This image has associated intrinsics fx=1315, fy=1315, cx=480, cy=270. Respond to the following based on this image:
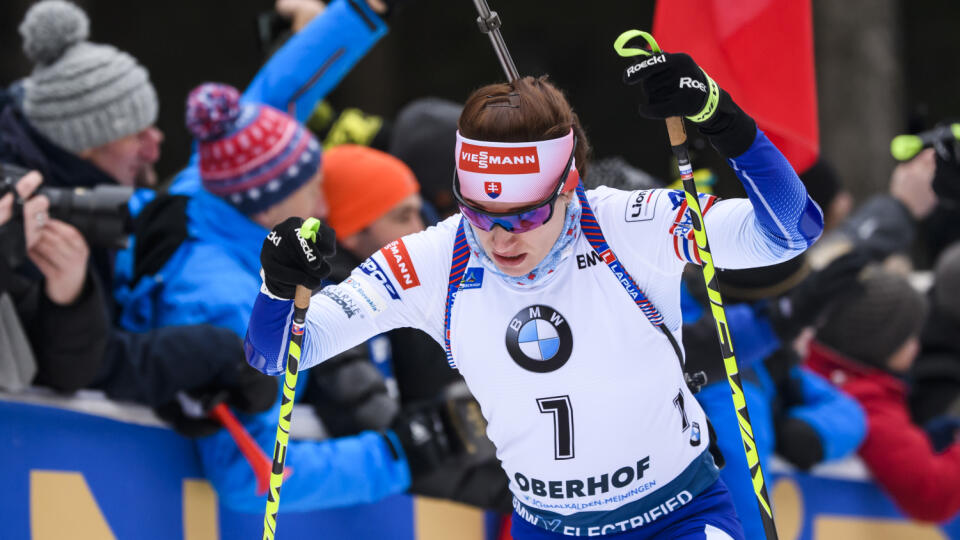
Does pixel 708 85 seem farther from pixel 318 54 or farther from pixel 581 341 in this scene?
pixel 318 54

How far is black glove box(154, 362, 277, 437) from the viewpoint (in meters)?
4.18

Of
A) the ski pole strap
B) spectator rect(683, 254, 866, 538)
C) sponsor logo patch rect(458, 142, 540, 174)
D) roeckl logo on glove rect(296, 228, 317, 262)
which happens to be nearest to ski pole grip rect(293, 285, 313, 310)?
roeckl logo on glove rect(296, 228, 317, 262)

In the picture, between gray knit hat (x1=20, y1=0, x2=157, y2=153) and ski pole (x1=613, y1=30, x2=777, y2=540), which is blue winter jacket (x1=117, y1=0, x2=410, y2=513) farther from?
ski pole (x1=613, y1=30, x2=777, y2=540)

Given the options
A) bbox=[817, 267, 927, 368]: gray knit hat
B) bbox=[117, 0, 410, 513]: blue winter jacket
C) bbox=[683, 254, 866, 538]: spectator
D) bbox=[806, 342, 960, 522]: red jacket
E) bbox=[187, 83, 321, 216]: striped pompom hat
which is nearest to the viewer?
bbox=[117, 0, 410, 513]: blue winter jacket

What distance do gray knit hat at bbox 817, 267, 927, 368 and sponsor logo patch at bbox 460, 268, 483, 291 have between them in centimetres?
335

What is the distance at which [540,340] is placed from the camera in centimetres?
329

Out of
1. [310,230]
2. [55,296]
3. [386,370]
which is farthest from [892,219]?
[55,296]

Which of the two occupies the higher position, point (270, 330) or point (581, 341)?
point (270, 330)

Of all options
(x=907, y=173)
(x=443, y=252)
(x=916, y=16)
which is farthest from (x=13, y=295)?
(x=916, y=16)

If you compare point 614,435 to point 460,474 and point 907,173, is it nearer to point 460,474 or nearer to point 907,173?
point 460,474

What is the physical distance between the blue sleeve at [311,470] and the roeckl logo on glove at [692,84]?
1.99 meters

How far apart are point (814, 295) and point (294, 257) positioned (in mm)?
2572

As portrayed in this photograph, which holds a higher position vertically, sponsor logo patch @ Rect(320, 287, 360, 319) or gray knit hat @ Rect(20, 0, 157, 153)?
gray knit hat @ Rect(20, 0, 157, 153)

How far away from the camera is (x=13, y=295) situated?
383 cm
